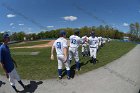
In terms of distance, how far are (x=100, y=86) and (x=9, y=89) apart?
3.55m

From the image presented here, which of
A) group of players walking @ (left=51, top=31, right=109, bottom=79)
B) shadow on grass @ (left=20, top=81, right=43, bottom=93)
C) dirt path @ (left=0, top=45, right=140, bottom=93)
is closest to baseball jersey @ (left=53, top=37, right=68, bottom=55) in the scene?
group of players walking @ (left=51, top=31, right=109, bottom=79)

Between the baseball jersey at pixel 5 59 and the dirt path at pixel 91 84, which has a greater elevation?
the baseball jersey at pixel 5 59

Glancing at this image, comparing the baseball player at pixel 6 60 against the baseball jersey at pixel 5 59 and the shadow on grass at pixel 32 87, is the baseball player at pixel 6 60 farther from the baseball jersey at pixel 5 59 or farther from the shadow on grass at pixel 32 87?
the shadow on grass at pixel 32 87

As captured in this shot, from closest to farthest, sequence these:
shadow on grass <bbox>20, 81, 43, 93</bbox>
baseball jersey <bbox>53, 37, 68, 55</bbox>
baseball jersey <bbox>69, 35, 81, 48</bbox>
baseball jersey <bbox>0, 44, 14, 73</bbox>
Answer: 1. baseball jersey <bbox>0, 44, 14, 73</bbox>
2. shadow on grass <bbox>20, 81, 43, 93</bbox>
3. baseball jersey <bbox>53, 37, 68, 55</bbox>
4. baseball jersey <bbox>69, 35, 81, 48</bbox>

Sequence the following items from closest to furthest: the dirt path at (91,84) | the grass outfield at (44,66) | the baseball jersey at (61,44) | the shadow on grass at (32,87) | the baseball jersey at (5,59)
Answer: the baseball jersey at (5,59) < the dirt path at (91,84) < the shadow on grass at (32,87) < the baseball jersey at (61,44) < the grass outfield at (44,66)

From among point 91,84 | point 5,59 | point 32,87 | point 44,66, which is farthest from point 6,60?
point 44,66

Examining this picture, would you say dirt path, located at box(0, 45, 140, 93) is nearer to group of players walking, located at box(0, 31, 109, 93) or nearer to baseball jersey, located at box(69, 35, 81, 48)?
group of players walking, located at box(0, 31, 109, 93)

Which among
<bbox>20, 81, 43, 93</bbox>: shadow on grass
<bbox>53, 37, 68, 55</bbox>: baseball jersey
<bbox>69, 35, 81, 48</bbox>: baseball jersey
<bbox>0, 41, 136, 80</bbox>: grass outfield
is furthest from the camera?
<bbox>69, 35, 81, 48</bbox>: baseball jersey

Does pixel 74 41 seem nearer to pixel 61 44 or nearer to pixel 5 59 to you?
pixel 61 44

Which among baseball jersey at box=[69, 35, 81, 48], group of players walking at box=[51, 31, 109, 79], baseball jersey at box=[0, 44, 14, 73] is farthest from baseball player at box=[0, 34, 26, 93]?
baseball jersey at box=[69, 35, 81, 48]

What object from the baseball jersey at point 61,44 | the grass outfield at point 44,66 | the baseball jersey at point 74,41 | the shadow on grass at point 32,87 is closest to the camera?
the shadow on grass at point 32,87

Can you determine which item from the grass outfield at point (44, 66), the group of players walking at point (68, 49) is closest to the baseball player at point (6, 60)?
the group of players walking at point (68, 49)

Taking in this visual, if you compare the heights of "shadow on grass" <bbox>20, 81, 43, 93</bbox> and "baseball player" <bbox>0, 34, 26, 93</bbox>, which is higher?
"baseball player" <bbox>0, 34, 26, 93</bbox>

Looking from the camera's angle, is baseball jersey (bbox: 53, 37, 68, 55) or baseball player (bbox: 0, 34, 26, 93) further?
baseball jersey (bbox: 53, 37, 68, 55)
